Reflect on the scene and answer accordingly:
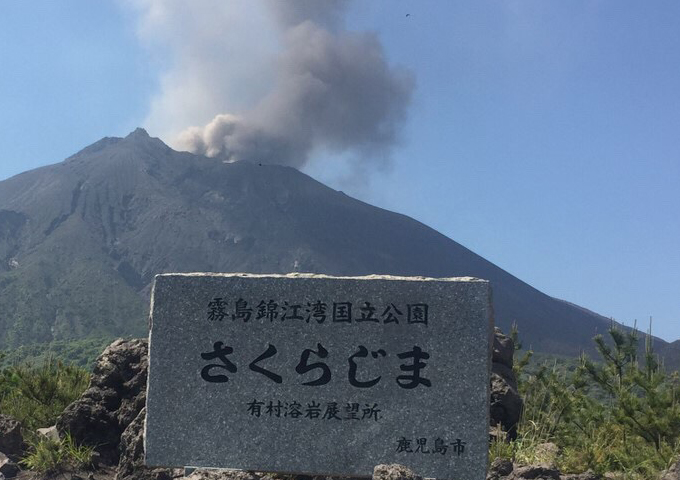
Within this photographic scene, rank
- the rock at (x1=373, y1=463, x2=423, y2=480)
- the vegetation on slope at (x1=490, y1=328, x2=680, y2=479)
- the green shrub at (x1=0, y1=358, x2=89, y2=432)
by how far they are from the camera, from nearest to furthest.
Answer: the rock at (x1=373, y1=463, x2=423, y2=480) → the vegetation on slope at (x1=490, y1=328, x2=680, y2=479) → the green shrub at (x1=0, y1=358, x2=89, y2=432)

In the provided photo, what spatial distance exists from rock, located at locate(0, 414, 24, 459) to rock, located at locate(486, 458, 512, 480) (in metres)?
5.29

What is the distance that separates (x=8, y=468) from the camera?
7.53m

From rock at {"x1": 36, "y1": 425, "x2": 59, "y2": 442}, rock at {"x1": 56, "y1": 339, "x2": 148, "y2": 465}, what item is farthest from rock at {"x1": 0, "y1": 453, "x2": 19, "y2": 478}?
rock at {"x1": 56, "y1": 339, "x2": 148, "y2": 465}

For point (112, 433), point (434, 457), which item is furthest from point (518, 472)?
point (112, 433)

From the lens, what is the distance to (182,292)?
23.2 feet

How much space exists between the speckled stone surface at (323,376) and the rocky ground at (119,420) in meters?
0.50

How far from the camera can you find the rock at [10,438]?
318 inches

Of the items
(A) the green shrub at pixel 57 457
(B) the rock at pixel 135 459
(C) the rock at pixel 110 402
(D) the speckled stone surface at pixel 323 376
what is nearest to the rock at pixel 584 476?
(D) the speckled stone surface at pixel 323 376

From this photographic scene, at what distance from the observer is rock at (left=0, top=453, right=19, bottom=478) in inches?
295

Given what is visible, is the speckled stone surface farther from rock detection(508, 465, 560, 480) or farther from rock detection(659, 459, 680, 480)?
rock detection(659, 459, 680, 480)

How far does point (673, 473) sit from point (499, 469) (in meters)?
1.59

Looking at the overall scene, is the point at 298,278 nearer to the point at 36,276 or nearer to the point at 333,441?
the point at 333,441

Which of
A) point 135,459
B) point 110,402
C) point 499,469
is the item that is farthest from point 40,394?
point 499,469

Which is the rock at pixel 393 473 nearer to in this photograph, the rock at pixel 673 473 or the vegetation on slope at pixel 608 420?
the vegetation on slope at pixel 608 420
